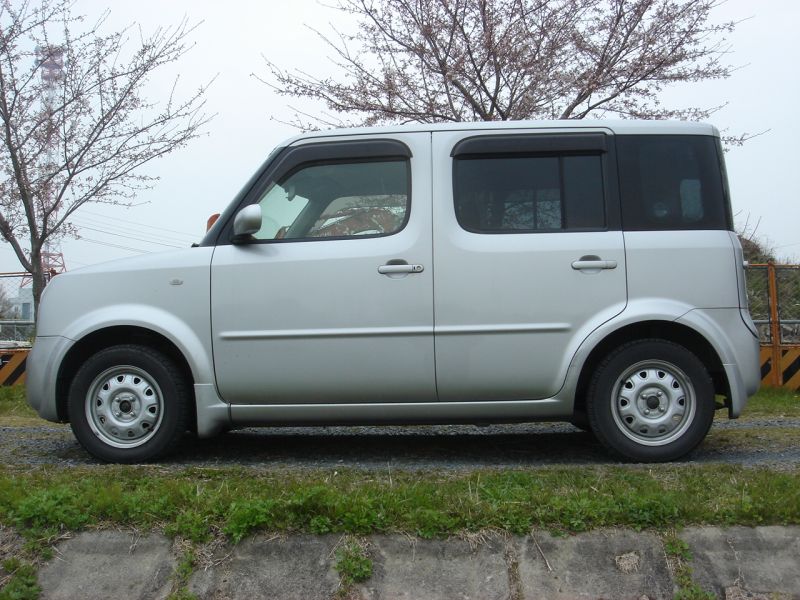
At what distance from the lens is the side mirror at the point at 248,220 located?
482 centimetres

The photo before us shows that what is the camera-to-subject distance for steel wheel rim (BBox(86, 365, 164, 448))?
4984 millimetres

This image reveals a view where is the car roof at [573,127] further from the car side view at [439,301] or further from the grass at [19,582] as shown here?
the grass at [19,582]

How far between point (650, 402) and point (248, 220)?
8.46ft

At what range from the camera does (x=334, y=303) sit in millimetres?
4863

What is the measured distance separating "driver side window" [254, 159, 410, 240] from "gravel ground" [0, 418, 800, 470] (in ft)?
4.66

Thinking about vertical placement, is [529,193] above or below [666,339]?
above

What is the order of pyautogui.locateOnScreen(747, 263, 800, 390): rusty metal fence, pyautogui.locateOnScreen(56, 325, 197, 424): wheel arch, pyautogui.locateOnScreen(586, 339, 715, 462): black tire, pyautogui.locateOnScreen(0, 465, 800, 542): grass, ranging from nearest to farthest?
pyautogui.locateOnScreen(0, 465, 800, 542): grass → pyautogui.locateOnScreen(586, 339, 715, 462): black tire → pyautogui.locateOnScreen(56, 325, 197, 424): wheel arch → pyautogui.locateOnScreen(747, 263, 800, 390): rusty metal fence

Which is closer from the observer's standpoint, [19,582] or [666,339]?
[19,582]

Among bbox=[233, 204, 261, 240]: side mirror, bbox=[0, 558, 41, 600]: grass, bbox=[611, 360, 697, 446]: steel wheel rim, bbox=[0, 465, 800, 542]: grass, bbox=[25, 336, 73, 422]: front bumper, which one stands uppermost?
bbox=[233, 204, 261, 240]: side mirror

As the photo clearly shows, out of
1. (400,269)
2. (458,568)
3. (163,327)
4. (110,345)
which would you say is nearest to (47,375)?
(110,345)

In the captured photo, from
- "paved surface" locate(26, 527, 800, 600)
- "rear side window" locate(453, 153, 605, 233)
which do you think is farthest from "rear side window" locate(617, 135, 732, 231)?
"paved surface" locate(26, 527, 800, 600)

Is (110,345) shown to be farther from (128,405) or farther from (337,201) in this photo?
(337,201)

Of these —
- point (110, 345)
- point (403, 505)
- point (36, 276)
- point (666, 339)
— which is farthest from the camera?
point (36, 276)

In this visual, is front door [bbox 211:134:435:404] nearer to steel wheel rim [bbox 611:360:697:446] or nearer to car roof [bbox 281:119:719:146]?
car roof [bbox 281:119:719:146]
